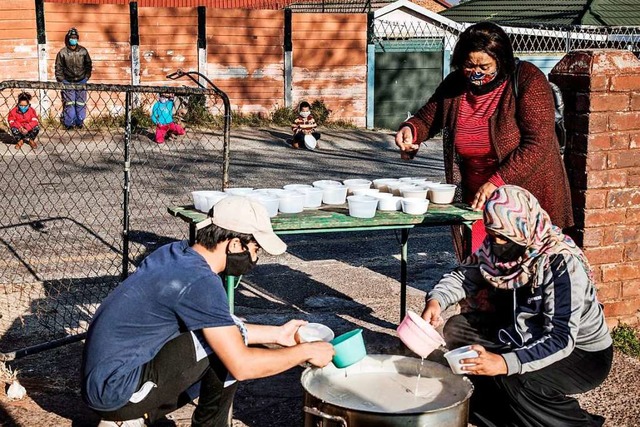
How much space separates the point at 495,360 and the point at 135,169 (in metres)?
10.1

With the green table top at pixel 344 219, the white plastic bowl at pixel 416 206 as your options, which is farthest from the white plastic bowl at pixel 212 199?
the white plastic bowl at pixel 416 206

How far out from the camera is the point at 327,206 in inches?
205

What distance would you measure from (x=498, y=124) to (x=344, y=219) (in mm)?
911

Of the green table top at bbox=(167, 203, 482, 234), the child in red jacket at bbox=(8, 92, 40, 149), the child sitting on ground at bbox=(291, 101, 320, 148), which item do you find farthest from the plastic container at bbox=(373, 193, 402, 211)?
the child sitting on ground at bbox=(291, 101, 320, 148)

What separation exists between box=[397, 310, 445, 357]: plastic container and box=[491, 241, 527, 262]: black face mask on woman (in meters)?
0.44

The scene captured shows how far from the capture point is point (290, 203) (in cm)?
489

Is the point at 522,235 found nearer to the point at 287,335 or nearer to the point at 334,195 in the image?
the point at 287,335

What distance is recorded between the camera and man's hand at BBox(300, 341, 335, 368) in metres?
3.56

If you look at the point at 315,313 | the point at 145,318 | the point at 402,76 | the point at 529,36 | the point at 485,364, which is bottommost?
the point at 315,313

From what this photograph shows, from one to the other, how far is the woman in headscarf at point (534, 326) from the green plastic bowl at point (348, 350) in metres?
0.42

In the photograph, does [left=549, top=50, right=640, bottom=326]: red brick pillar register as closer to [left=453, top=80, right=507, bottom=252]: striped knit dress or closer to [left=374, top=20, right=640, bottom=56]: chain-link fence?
[left=453, top=80, right=507, bottom=252]: striped knit dress

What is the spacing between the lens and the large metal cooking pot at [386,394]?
3324 mm

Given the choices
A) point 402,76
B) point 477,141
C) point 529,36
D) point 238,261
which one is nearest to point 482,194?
point 477,141

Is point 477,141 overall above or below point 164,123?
above
